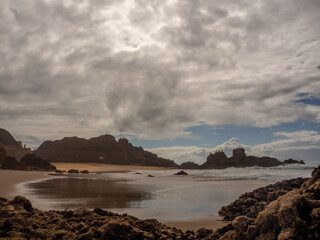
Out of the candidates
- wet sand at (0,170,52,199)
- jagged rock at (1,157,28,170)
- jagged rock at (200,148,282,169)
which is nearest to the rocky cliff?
jagged rock at (200,148,282,169)

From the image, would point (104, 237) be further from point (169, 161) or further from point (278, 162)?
point (169, 161)

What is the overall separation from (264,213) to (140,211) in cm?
598

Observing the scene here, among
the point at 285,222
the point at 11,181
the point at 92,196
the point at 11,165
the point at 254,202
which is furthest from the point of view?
the point at 11,165

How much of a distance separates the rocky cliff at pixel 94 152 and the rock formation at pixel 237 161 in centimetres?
1901

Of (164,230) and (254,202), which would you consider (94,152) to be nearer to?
(254,202)

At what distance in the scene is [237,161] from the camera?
87.4 m

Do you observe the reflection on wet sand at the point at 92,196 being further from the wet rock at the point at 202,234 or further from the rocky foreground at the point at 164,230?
the wet rock at the point at 202,234

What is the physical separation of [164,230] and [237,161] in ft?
282

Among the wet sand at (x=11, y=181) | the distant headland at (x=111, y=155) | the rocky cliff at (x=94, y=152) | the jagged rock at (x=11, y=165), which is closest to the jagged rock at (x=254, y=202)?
the wet sand at (x=11, y=181)

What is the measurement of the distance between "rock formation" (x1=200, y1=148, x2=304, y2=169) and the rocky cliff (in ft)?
62.4

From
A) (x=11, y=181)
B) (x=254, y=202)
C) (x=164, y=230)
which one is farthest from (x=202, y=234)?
(x=11, y=181)

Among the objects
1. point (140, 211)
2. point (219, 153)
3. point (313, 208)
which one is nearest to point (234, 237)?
point (313, 208)

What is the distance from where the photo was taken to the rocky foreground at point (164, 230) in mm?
3756

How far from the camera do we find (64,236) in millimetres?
5254
